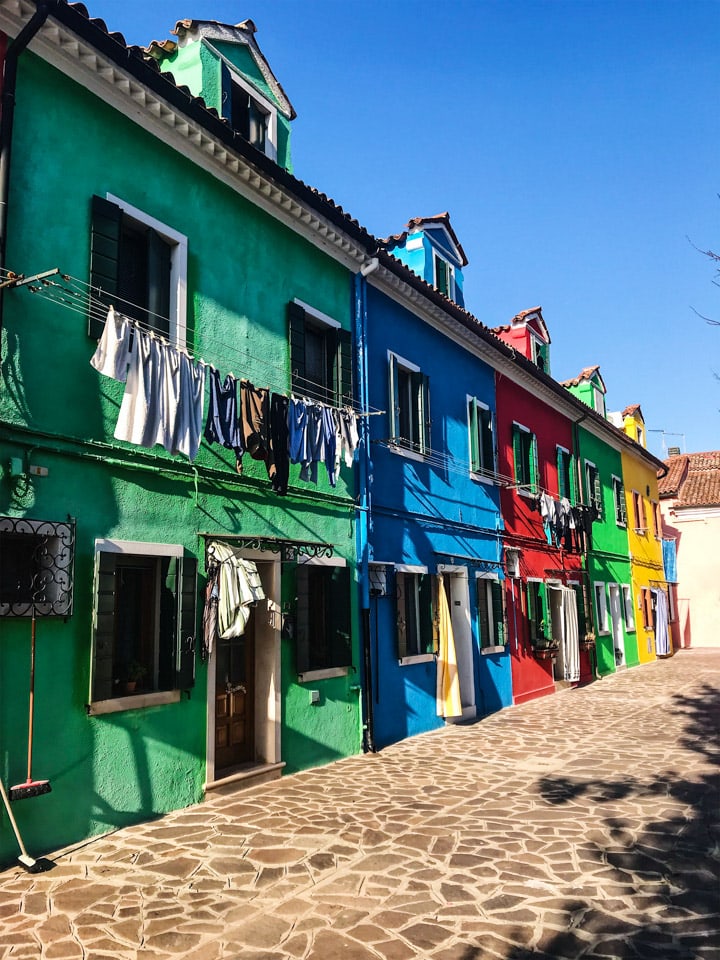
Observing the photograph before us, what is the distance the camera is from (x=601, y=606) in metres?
21.0

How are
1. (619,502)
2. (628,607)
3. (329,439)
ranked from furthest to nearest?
(619,502) → (628,607) → (329,439)

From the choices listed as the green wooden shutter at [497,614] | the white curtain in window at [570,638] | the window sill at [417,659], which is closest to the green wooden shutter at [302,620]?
the window sill at [417,659]

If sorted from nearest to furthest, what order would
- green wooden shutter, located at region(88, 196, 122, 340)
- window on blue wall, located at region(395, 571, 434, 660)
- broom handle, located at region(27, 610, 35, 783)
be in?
1. broom handle, located at region(27, 610, 35, 783)
2. green wooden shutter, located at region(88, 196, 122, 340)
3. window on blue wall, located at region(395, 571, 434, 660)

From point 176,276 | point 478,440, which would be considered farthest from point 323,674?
→ point 478,440

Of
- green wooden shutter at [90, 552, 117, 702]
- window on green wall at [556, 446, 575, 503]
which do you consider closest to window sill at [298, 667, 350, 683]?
green wooden shutter at [90, 552, 117, 702]

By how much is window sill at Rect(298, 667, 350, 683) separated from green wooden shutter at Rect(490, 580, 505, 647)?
17.0 ft

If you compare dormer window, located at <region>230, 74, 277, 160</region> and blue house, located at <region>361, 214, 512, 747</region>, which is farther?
blue house, located at <region>361, 214, 512, 747</region>

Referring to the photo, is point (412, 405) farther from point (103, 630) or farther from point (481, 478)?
point (103, 630)

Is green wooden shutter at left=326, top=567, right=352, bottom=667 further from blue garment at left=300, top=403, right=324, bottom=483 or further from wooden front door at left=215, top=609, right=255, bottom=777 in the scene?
blue garment at left=300, top=403, right=324, bottom=483

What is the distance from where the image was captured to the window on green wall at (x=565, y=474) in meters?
18.6

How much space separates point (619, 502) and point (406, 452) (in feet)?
47.2

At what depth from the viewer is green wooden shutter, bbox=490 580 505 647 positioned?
46.3 feet

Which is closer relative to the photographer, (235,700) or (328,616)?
(235,700)

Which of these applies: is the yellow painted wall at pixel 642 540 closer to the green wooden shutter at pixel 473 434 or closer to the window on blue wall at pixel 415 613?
the green wooden shutter at pixel 473 434
